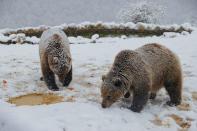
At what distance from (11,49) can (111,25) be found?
459 cm

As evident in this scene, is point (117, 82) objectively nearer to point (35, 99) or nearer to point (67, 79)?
point (35, 99)

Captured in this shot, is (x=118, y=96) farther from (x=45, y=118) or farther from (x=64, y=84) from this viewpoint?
(x=64, y=84)

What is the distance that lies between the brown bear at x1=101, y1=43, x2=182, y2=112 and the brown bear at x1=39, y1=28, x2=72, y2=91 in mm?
1331

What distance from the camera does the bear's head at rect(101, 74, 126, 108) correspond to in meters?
6.65

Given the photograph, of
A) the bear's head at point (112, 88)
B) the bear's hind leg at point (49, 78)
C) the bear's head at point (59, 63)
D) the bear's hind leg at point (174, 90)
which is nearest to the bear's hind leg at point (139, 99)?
the bear's head at point (112, 88)

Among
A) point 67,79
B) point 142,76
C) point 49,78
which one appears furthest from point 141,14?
point 142,76

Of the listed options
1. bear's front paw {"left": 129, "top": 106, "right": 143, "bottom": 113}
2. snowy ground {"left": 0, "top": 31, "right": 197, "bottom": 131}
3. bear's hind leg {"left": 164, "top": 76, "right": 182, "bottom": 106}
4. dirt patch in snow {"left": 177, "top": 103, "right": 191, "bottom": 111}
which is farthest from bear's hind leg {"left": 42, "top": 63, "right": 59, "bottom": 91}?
dirt patch in snow {"left": 177, "top": 103, "right": 191, "bottom": 111}

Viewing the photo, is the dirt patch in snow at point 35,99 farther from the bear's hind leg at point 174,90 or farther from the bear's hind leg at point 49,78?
the bear's hind leg at point 174,90

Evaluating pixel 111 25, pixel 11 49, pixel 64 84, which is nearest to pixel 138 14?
pixel 111 25

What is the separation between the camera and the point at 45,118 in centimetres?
635

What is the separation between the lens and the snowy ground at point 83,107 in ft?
20.7

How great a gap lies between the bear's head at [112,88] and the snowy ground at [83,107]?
0.23 meters

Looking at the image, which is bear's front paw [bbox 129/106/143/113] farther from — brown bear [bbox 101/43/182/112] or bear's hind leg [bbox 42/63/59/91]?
bear's hind leg [bbox 42/63/59/91]

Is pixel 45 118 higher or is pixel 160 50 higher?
pixel 160 50
